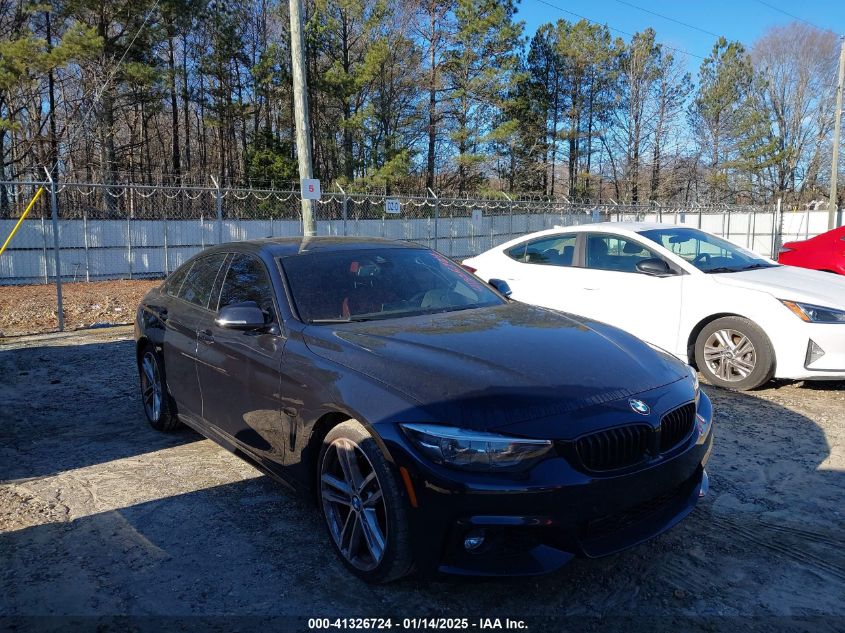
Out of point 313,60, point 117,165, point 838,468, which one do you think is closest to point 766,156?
point 313,60

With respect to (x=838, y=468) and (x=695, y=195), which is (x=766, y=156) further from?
(x=838, y=468)

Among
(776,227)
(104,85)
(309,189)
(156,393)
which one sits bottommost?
(156,393)

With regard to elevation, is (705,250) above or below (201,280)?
above

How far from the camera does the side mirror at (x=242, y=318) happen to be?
3.59 metres

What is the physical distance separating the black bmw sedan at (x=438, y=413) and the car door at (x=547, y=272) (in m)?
3.04

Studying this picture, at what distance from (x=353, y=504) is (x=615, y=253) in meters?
4.94

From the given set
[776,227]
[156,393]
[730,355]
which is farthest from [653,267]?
[776,227]

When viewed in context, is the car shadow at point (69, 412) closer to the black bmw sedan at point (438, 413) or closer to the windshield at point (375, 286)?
the black bmw sedan at point (438, 413)

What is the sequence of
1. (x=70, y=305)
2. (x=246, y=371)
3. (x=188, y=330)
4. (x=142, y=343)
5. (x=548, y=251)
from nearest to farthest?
(x=246, y=371)
(x=188, y=330)
(x=142, y=343)
(x=548, y=251)
(x=70, y=305)

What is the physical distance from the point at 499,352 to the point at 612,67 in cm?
4607

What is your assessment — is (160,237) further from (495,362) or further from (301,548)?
(495,362)

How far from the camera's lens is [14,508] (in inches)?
153

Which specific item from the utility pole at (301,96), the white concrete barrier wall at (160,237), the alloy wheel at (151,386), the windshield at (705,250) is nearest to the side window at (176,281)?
the alloy wheel at (151,386)

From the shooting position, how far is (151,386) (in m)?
5.32
